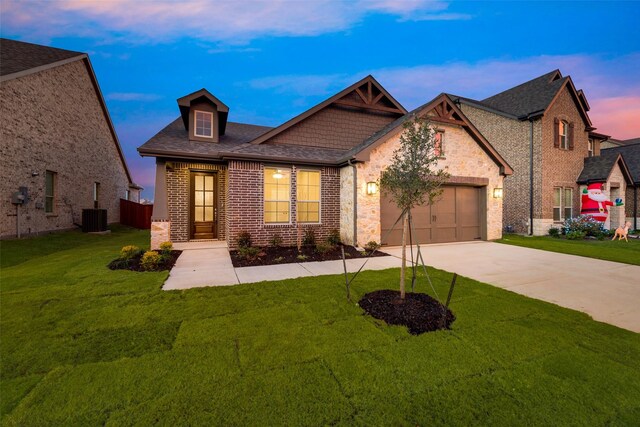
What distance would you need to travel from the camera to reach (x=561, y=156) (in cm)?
1518

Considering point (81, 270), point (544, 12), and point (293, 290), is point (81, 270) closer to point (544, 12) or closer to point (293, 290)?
point (293, 290)

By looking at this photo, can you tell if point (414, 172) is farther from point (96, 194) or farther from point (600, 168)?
point (96, 194)

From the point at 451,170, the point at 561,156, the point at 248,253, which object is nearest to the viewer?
the point at 248,253

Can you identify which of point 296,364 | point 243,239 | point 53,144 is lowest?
point 296,364

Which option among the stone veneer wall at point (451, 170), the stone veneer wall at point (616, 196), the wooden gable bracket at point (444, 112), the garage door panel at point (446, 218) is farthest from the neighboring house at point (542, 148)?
the wooden gable bracket at point (444, 112)

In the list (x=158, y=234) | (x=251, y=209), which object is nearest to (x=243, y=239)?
(x=251, y=209)

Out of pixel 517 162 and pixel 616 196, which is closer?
pixel 517 162

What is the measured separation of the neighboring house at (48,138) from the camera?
9891mm

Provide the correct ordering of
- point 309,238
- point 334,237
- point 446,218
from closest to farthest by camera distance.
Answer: point 309,238
point 334,237
point 446,218

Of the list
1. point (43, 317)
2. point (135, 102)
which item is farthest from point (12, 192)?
point (135, 102)

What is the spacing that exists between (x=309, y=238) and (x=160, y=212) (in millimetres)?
5106

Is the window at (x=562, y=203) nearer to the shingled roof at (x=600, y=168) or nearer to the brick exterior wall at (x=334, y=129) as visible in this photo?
the shingled roof at (x=600, y=168)

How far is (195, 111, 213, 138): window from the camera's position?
10656mm

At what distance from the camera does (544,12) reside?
13680 millimetres
